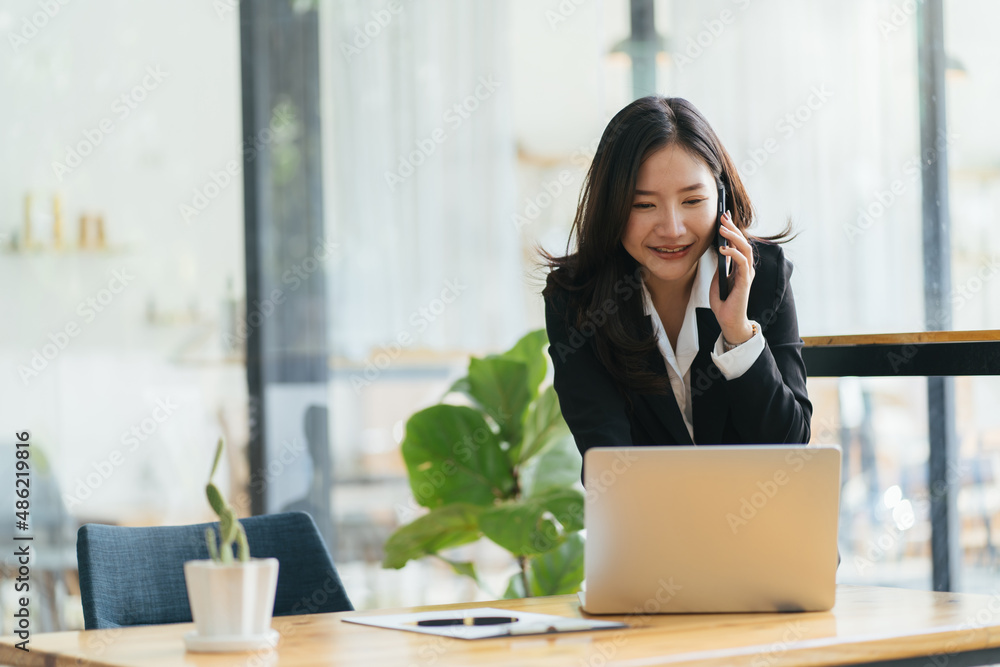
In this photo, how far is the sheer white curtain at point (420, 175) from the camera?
3.85 metres

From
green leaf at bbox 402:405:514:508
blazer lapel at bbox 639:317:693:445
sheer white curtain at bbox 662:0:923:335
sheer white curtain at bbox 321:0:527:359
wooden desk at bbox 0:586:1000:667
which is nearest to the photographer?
wooden desk at bbox 0:586:1000:667

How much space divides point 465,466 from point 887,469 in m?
1.25

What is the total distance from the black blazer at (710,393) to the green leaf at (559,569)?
3.73 ft

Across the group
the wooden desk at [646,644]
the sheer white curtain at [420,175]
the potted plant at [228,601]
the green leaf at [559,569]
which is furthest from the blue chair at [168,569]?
the sheer white curtain at [420,175]

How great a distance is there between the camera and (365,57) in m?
3.87

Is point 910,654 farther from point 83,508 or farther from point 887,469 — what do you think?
point 83,508

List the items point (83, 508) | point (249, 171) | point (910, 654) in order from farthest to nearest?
point (249, 171) < point (83, 508) < point (910, 654)

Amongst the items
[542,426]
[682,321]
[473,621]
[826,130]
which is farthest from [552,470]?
[473,621]

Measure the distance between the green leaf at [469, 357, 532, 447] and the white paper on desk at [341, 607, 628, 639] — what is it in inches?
52.9

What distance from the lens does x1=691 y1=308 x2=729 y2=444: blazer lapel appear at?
2000mm

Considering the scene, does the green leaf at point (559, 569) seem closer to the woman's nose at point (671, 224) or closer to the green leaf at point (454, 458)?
the green leaf at point (454, 458)

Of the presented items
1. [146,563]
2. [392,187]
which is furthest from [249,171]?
[146,563]

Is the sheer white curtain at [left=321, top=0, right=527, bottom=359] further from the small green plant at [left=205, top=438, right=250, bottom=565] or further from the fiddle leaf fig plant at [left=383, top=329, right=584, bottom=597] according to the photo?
the small green plant at [left=205, top=438, right=250, bottom=565]

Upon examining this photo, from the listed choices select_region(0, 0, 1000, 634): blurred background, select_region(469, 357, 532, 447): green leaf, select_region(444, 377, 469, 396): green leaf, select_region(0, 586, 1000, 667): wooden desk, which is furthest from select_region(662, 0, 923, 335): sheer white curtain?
select_region(0, 586, 1000, 667): wooden desk
